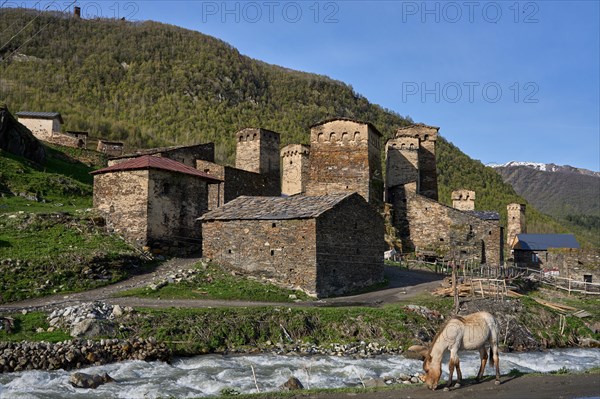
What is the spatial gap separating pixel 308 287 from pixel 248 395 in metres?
11.6

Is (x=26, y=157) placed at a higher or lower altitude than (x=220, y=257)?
higher

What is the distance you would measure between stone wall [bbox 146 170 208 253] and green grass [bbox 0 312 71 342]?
1035 cm

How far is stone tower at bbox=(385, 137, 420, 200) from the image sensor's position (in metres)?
46.2

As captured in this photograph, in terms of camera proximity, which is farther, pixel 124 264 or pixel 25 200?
pixel 25 200

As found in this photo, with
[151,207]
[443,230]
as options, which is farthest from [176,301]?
[443,230]

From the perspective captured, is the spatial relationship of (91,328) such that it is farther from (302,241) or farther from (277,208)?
(277,208)

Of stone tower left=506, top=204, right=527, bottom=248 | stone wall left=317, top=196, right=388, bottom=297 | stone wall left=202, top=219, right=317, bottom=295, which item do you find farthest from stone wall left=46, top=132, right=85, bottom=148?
stone tower left=506, top=204, right=527, bottom=248

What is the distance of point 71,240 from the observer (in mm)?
25594

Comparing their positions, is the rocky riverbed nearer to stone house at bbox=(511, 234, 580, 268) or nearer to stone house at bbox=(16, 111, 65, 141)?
stone house at bbox=(511, 234, 580, 268)

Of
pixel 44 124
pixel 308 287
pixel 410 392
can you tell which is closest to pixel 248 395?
pixel 410 392

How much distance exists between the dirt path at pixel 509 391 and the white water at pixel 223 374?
1914 millimetres

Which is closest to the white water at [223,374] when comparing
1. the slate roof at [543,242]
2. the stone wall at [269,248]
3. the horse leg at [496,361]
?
the horse leg at [496,361]

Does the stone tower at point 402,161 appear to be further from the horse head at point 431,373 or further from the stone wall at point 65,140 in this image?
the horse head at point 431,373

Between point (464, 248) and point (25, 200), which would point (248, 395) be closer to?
point (25, 200)
